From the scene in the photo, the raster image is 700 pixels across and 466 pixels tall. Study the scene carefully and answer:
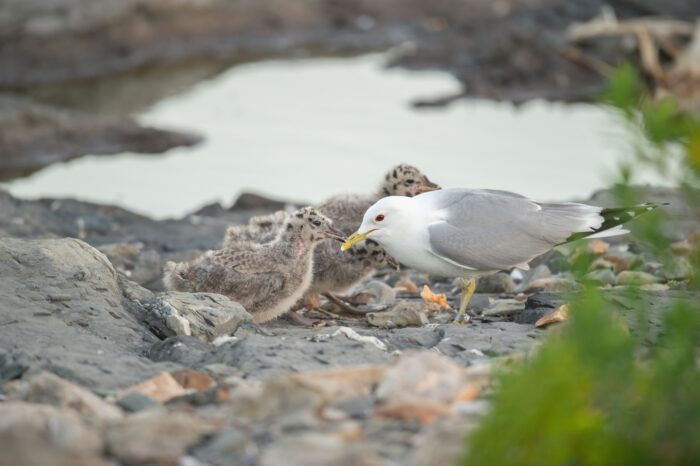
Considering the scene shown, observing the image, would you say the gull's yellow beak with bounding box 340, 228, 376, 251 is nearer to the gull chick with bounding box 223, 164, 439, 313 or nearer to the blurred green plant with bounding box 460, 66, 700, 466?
the gull chick with bounding box 223, 164, 439, 313

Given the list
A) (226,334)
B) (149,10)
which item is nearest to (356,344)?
(226,334)

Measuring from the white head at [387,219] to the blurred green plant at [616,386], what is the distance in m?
2.75

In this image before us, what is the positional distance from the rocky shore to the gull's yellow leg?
204 millimetres

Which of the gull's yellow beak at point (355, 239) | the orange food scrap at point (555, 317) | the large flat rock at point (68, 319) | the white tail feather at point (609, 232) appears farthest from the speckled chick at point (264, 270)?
the white tail feather at point (609, 232)

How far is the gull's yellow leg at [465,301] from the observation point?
22.9 ft

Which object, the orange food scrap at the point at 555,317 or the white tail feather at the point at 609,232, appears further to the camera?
the white tail feather at the point at 609,232

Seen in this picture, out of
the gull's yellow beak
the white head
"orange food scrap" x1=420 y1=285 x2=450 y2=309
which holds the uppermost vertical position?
the white head

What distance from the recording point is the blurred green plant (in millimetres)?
3537

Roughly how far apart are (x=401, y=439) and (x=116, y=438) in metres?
1.10

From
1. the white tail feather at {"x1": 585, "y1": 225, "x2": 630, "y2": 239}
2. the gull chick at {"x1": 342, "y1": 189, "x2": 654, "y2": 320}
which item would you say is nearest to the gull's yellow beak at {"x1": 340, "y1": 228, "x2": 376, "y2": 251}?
the gull chick at {"x1": 342, "y1": 189, "x2": 654, "y2": 320}

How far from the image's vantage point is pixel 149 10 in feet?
73.8

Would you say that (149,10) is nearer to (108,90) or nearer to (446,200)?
(108,90)

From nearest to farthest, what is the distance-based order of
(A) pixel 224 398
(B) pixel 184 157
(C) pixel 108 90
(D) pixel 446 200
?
(A) pixel 224 398 < (D) pixel 446 200 < (B) pixel 184 157 < (C) pixel 108 90

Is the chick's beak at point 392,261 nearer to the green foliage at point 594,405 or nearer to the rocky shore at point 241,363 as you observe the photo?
the rocky shore at point 241,363
